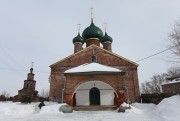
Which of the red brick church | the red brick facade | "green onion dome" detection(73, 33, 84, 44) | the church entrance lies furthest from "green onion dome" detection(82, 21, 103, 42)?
the church entrance

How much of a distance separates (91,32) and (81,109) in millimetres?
14526

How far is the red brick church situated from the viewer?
1477 centimetres

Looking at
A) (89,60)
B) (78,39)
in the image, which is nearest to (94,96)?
(89,60)

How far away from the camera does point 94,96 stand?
57.4 ft

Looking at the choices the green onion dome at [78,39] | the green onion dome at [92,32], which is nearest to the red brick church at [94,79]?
the green onion dome at [92,32]

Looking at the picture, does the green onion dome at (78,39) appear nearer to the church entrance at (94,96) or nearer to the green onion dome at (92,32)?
the green onion dome at (92,32)

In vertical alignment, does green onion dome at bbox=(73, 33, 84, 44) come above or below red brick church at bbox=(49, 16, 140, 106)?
above

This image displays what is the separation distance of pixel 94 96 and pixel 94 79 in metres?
3.29

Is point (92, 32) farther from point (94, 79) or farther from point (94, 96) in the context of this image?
point (94, 79)

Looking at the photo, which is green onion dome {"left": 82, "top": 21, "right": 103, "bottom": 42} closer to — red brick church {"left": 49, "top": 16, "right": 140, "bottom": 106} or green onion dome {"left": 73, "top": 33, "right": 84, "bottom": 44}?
red brick church {"left": 49, "top": 16, "right": 140, "bottom": 106}

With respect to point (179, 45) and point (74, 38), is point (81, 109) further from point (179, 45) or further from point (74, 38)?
point (74, 38)

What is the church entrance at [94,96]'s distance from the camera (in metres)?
17.3

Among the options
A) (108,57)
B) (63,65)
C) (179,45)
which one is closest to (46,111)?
(63,65)

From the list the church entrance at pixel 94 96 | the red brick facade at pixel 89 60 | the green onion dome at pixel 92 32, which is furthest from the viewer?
the green onion dome at pixel 92 32
